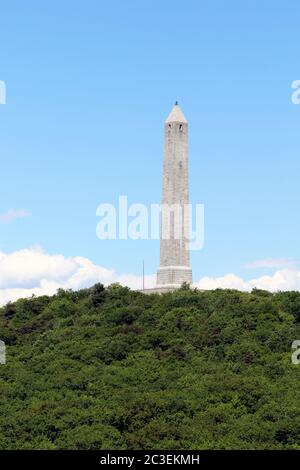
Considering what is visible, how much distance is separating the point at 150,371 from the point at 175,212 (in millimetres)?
21169

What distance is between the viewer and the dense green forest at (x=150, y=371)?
202 feet

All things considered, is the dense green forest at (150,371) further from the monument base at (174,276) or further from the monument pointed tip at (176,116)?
the monument pointed tip at (176,116)

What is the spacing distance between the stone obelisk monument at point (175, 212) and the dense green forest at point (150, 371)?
3698mm

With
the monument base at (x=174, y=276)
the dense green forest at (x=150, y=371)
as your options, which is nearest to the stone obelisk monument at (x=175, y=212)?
the monument base at (x=174, y=276)

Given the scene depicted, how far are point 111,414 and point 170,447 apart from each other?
549cm

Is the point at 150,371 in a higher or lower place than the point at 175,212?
lower

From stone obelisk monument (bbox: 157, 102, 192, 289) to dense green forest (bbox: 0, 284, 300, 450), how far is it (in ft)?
12.1

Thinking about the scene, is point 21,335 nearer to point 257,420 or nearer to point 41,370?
point 41,370

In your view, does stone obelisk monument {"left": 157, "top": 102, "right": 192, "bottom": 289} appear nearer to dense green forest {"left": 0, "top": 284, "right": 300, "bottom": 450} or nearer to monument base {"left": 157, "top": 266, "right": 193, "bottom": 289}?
monument base {"left": 157, "top": 266, "right": 193, "bottom": 289}

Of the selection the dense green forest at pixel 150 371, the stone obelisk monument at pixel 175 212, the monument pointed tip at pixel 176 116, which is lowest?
the dense green forest at pixel 150 371

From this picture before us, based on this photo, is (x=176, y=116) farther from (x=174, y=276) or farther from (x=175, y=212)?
(x=174, y=276)

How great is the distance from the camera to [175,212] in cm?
9125

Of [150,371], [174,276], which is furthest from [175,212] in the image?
[150,371]

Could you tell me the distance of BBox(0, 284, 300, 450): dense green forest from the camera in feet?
202
